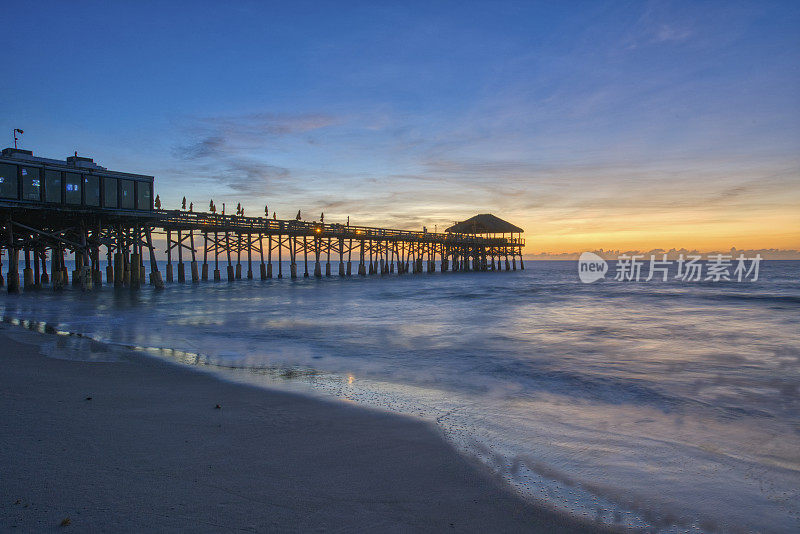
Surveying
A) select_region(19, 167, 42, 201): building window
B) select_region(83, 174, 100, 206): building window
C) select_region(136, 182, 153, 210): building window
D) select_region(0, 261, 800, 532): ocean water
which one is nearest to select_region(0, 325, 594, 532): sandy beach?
select_region(0, 261, 800, 532): ocean water

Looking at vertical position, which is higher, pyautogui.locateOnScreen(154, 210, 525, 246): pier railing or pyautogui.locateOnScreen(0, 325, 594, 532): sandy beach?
pyautogui.locateOnScreen(154, 210, 525, 246): pier railing

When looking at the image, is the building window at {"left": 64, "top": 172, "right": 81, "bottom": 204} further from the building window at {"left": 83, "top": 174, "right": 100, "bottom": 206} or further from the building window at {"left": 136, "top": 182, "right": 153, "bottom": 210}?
the building window at {"left": 136, "top": 182, "right": 153, "bottom": 210}

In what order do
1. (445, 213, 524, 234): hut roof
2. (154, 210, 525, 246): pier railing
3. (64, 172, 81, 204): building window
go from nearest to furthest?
(64, 172, 81, 204): building window → (154, 210, 525, 246): pier railing → (445, 213, 524, 234): hut roof

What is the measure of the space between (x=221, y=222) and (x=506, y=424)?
34391 millimetres

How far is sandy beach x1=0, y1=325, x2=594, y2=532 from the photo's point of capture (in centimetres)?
281

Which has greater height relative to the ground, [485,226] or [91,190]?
[485,226]

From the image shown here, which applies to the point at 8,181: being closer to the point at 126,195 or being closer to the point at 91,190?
the point at 91,190

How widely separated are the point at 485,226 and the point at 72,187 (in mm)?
55889

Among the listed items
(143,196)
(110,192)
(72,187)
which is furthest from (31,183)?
(143,196)

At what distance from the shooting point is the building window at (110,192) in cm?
2528

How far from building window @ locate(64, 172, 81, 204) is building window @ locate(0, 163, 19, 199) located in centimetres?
214

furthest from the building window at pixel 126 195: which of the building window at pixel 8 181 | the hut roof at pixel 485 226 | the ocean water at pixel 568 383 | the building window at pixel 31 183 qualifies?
the hut roof at pixel 485 226

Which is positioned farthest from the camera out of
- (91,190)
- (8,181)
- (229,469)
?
(91,190)

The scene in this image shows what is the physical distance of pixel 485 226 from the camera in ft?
232
